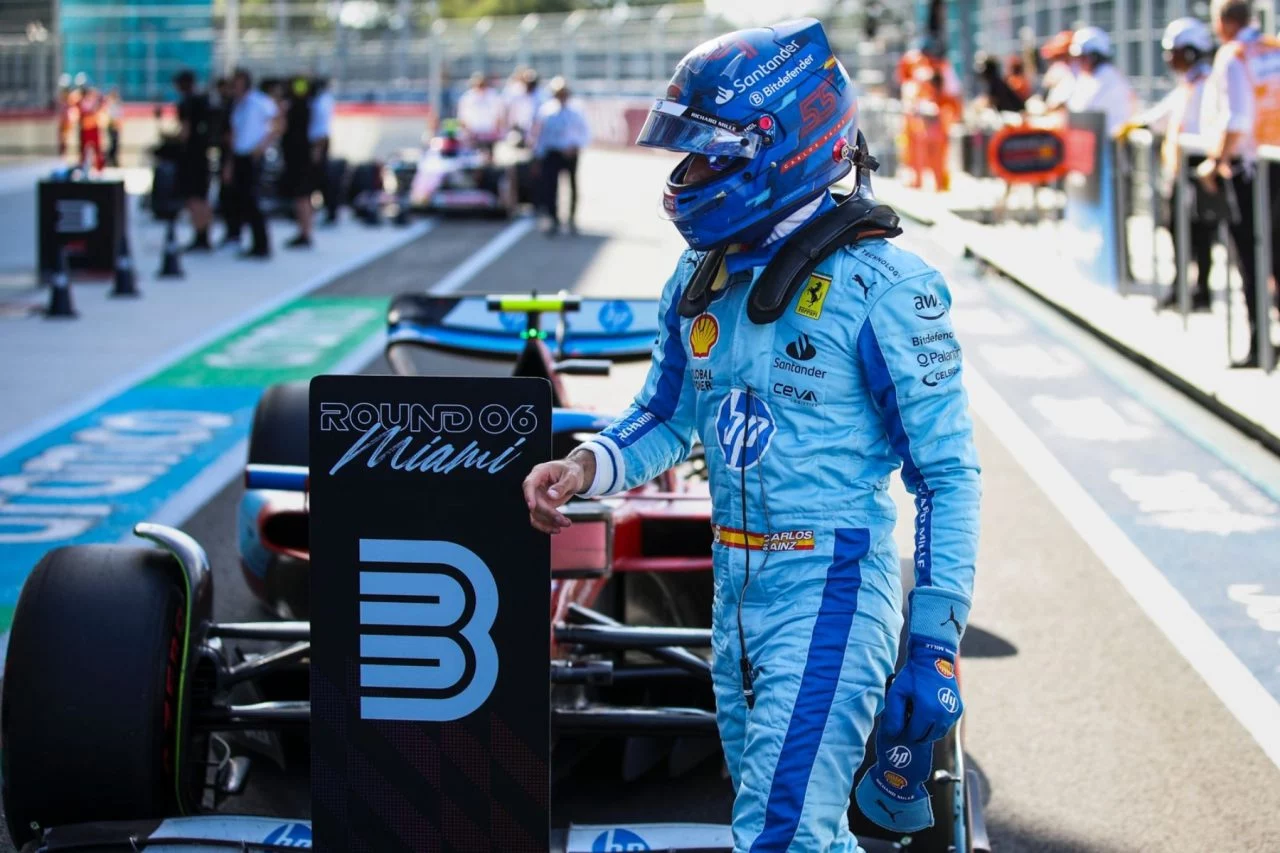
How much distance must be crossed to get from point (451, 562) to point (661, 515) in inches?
74.4

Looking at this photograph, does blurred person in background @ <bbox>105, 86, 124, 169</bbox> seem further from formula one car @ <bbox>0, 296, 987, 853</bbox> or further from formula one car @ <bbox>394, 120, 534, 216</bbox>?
formula one car @ <bbox>0, 296, 987, 853</bbox>

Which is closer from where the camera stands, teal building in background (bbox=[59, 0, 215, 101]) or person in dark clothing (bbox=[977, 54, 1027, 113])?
person in dark clothing (bbox=[977, 54, 1027, 113])

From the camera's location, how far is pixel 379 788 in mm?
3541

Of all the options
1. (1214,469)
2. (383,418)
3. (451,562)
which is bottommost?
(1214,469)

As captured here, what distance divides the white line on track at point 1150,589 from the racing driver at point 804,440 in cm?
245

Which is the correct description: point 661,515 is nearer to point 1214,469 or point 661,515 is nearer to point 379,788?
point 379,788

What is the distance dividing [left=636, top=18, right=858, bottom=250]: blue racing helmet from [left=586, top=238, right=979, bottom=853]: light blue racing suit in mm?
148

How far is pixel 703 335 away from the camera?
3404mm

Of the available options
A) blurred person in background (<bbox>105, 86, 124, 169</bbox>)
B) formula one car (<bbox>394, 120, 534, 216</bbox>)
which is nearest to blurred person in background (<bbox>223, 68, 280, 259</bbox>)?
formula one car (<bbox>394, 120, 534, 216</bbox>)

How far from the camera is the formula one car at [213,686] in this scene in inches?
161

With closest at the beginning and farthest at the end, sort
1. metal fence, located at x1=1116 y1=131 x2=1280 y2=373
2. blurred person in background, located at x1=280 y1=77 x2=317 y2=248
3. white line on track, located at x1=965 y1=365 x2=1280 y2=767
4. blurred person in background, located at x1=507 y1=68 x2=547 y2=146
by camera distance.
Result: white line on track, located at x1=965 y1=365 x2=1280 y2=767 → metal fence, located at x1=1116 y1=131 x2=1280 y2=373 → blurred person in background, located at x1=280 y1=77 x2=317 y2=248 → blurred person in background, located at x1=507 y1=68 x2=547 y2=146

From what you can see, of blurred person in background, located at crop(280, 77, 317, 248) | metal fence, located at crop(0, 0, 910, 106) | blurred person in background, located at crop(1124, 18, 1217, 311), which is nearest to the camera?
blurred person in background, located at crop(1124, 18, 1217, 311)

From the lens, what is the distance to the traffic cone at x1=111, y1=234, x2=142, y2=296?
16.6 metres

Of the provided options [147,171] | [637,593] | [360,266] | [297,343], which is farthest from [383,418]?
[147,171]
